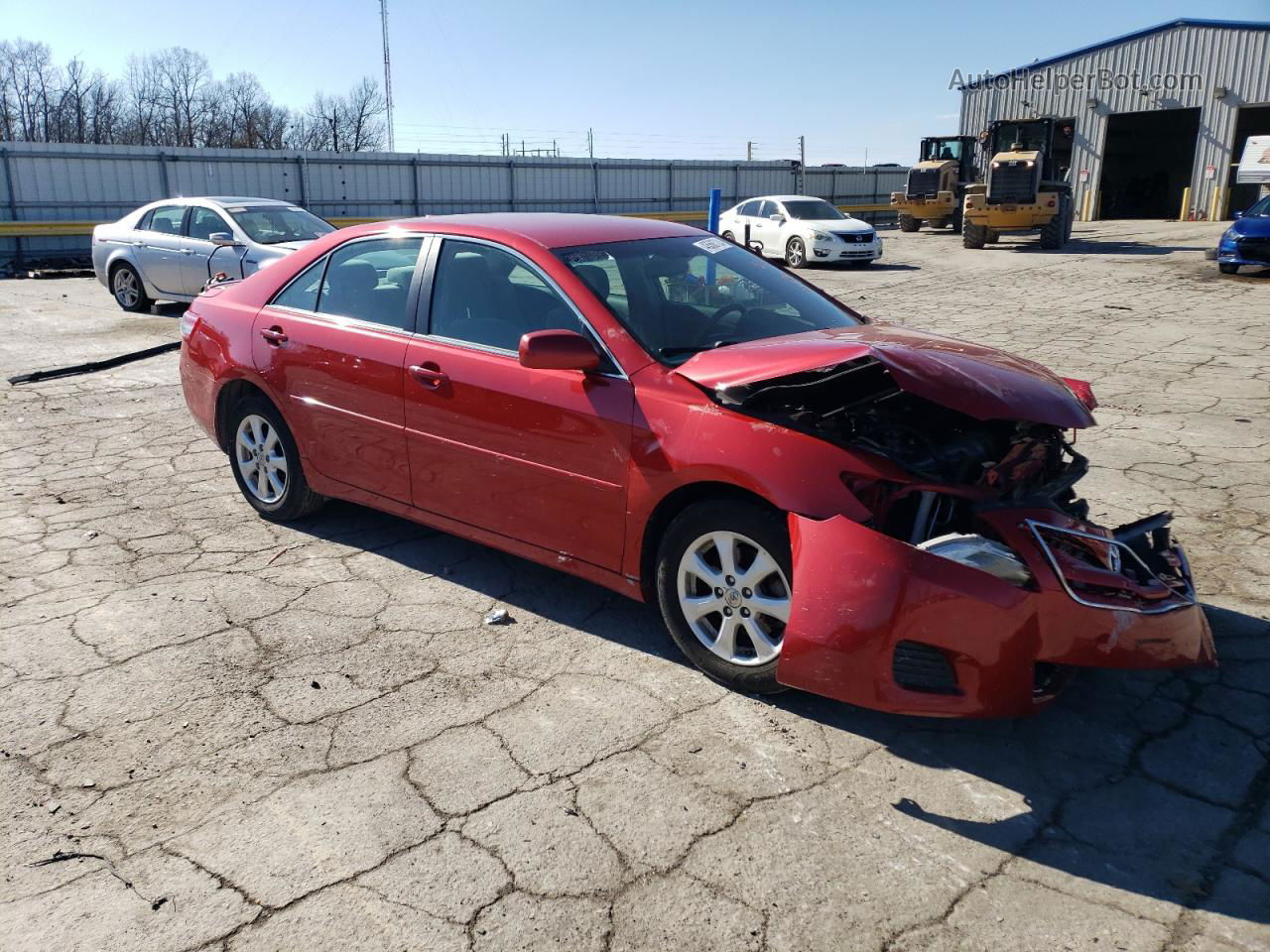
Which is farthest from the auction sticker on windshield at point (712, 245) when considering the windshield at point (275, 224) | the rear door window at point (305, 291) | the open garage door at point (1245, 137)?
the open garage door at point (1245, 137)

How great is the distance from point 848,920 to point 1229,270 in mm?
19636

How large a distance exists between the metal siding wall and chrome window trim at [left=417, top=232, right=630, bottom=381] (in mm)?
20315

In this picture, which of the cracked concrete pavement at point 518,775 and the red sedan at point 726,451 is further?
the red sedan at point 726,451

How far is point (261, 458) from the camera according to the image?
5.34 meters

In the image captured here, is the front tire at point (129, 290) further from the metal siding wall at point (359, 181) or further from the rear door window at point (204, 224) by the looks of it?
the metal siding wall at point (359, 181)

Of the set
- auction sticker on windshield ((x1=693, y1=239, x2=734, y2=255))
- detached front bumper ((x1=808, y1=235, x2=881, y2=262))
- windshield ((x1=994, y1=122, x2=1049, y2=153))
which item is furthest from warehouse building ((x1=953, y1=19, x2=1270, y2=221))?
auction sticker on windshield ((x1=693, y1=239, x2=734, y2=255))

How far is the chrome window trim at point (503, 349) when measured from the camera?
12.6 feet

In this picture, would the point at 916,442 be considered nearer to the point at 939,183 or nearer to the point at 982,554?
the point at 982,554

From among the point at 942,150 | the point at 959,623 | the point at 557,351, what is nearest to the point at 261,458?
the point at 557,351

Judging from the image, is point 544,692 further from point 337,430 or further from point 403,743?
point 337,430

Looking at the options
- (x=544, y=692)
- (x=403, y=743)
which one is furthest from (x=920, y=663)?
(x=403, y=743)

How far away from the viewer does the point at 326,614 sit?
170 inches

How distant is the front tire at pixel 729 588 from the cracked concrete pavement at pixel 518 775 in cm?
16

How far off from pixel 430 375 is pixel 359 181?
2312cm
